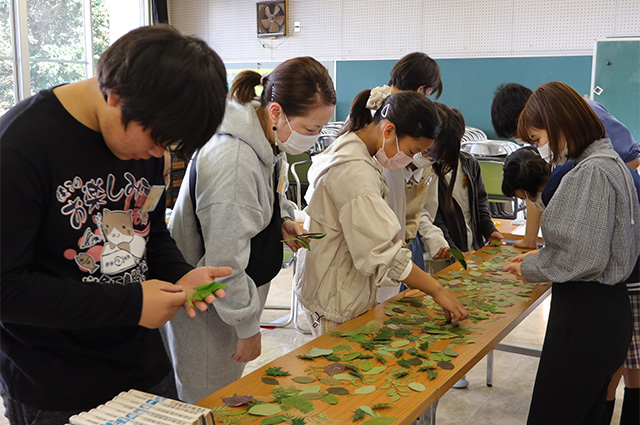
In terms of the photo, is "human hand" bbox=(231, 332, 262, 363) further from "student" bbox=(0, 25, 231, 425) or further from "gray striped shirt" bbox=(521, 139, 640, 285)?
"gray striped shirt" bbox=(521, 139, 640, 285)

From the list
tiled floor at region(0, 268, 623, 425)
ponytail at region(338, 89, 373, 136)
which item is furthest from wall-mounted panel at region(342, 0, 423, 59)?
ponytail at region(338, 89, 373, 136)

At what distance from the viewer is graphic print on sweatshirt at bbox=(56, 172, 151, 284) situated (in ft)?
3.66

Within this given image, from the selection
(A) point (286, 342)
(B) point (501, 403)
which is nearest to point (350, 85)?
(A) point (286, 342)

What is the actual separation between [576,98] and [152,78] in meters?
1.42

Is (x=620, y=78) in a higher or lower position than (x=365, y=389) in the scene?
higher

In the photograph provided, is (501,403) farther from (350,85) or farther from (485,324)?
(350,85)

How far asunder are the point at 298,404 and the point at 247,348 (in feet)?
1.19

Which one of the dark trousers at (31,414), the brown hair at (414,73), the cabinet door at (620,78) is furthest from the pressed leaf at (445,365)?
the cabinet door at (620,78)

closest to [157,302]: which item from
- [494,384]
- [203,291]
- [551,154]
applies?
[203,291]

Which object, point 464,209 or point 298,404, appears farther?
point 464,209

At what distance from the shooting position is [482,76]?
7.63m

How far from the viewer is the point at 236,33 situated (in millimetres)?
9383

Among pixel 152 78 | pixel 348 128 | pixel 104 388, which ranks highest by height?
pixel 152 78

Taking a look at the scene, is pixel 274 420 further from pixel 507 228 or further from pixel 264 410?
pixel 507 228
